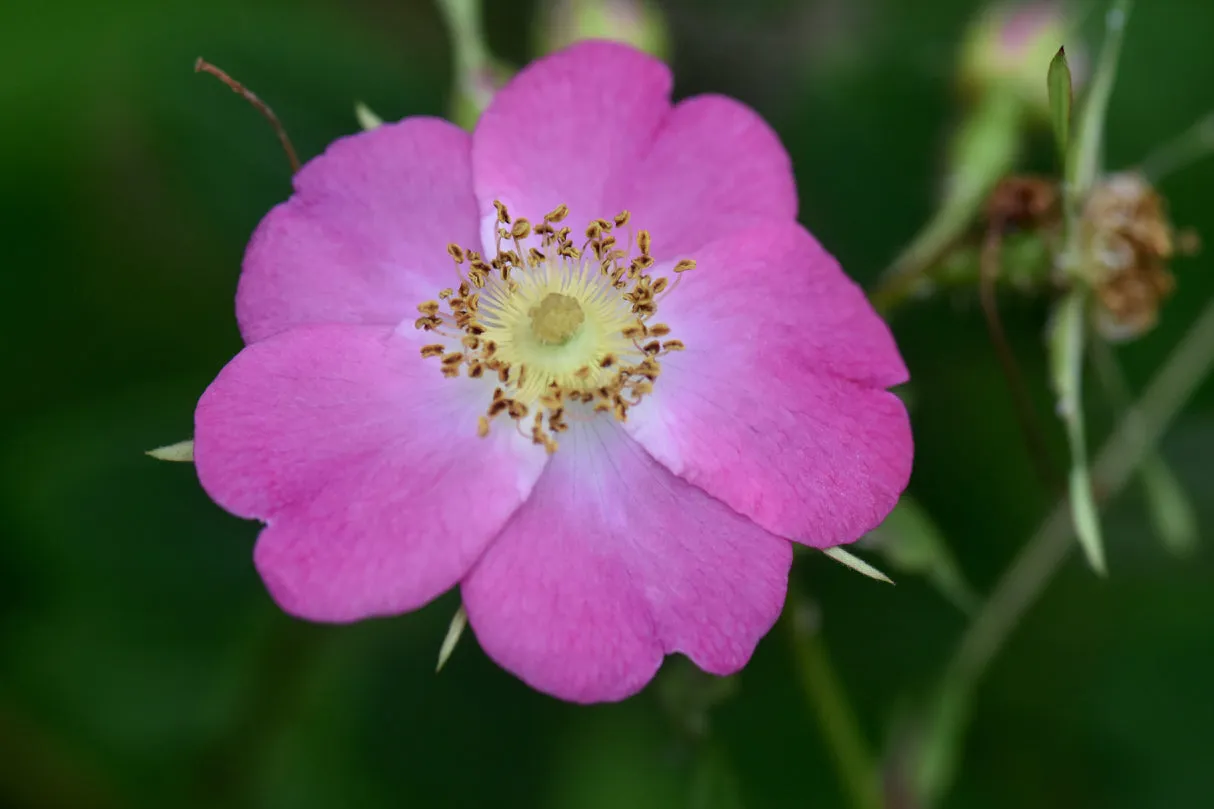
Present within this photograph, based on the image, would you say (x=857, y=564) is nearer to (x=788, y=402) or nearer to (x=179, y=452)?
(x=788, y=402)

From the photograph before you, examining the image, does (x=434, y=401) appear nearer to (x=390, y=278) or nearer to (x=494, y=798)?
(x=390, y=278)

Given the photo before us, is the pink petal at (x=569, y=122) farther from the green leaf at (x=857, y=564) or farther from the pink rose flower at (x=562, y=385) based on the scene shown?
the green leaf at (x=857, y=564)

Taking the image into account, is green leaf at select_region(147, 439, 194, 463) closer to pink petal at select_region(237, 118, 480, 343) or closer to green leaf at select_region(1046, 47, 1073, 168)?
pink petal at select_region(237, 118, 480, 343)

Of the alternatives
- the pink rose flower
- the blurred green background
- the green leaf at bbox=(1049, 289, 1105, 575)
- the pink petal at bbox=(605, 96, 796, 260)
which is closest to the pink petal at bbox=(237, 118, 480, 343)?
the pink rose flower

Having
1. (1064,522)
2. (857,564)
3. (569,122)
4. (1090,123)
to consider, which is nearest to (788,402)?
(857,564)

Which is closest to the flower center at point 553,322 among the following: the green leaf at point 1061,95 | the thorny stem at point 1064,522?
the green leaf at point 1061,95

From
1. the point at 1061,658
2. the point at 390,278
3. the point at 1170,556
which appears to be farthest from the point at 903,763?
the point at 390,278

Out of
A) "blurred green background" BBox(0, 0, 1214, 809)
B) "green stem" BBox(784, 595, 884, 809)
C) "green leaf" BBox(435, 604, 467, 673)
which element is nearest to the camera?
"green leaf" BBox(435, 604, 467, 673)
